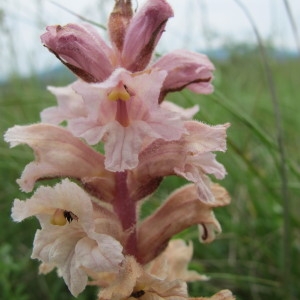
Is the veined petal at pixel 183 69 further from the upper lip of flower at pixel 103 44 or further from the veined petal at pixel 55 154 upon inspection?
the veined petal at pixel 55 154

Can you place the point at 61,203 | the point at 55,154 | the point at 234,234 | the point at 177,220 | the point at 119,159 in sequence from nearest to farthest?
the point at 119,159
the point at 61,203
the point at 55,154
the point at 177,220
the point at 234,234

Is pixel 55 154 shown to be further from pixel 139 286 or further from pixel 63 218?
pixel 139 286

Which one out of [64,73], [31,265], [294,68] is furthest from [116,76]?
[294,68]

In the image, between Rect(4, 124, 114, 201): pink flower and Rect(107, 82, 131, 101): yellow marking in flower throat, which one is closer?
Rect(107, 82, 131, 101): yellow marking in flower throat

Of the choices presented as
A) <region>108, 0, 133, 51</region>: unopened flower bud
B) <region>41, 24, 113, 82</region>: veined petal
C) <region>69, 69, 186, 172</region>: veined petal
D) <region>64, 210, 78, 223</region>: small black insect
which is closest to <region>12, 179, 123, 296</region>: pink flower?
<region>64, 210, 78, 223</region>: small black insect

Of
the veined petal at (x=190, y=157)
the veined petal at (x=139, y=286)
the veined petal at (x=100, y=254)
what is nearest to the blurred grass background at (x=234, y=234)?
the veined petal at (x=190, y=157)

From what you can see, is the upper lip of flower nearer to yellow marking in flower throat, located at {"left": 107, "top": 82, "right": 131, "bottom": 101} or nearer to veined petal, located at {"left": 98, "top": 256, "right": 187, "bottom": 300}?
yellow marking in flower throat, located at {"left": 107, "top": 82, "right": 131, "bottom": 101}

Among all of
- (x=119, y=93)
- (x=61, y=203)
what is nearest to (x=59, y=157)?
(x=61, y=203)
